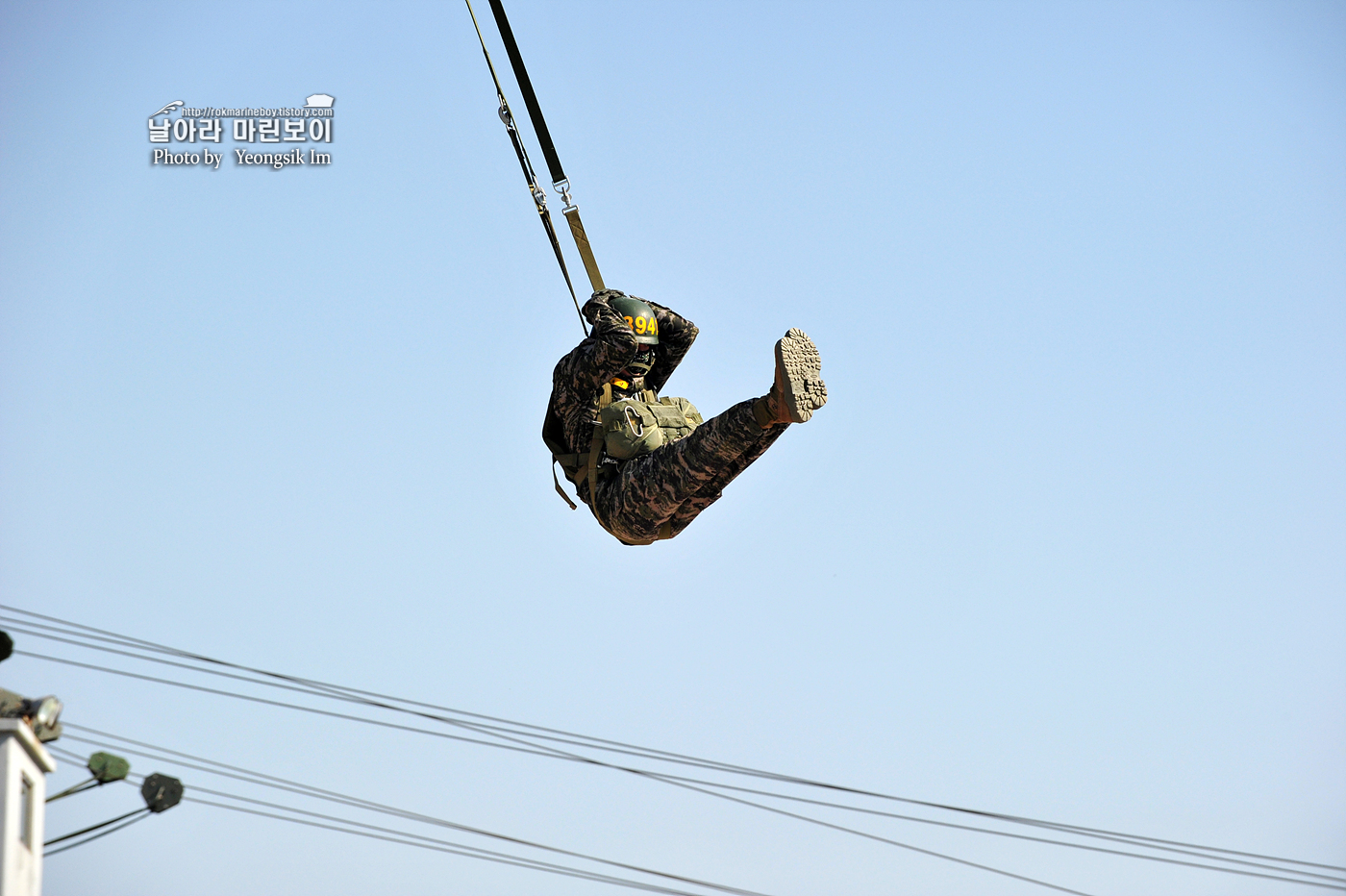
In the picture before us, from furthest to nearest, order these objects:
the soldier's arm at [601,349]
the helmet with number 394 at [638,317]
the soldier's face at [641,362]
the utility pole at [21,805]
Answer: the soldier's face at [641,362] < the helmet with number 394 at [638,317] < the soldier's arm at [601,349] < the utility pole at [21,805]

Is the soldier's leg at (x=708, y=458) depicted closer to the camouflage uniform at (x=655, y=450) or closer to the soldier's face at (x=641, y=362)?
the camouflage uniform at (x=655, y=450)

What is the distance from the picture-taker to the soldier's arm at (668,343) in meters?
17.4

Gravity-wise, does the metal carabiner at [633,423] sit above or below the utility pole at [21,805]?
above

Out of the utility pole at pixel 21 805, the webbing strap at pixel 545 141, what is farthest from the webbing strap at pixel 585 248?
the utility pole at pixel 21 805

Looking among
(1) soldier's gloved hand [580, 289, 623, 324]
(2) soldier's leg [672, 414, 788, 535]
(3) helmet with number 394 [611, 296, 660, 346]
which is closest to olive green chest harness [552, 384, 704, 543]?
(2) soldier's leg [672, 414, 788, 535]

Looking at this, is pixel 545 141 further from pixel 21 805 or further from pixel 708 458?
pixel 21 805

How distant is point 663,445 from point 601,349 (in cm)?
128

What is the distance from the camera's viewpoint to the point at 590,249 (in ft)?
53.8

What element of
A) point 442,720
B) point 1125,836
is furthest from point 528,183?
point 1125,836

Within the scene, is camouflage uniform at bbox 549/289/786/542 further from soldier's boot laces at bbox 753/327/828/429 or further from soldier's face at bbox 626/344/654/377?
soldier's boot laces at bbox 753/327/828/429

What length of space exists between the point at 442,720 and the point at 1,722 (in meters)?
5.22

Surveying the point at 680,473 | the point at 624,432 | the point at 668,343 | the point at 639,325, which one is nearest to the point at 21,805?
the point at 680,473

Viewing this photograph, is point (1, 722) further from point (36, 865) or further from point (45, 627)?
point (45, 627)

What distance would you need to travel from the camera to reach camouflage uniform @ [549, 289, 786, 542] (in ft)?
50.8
